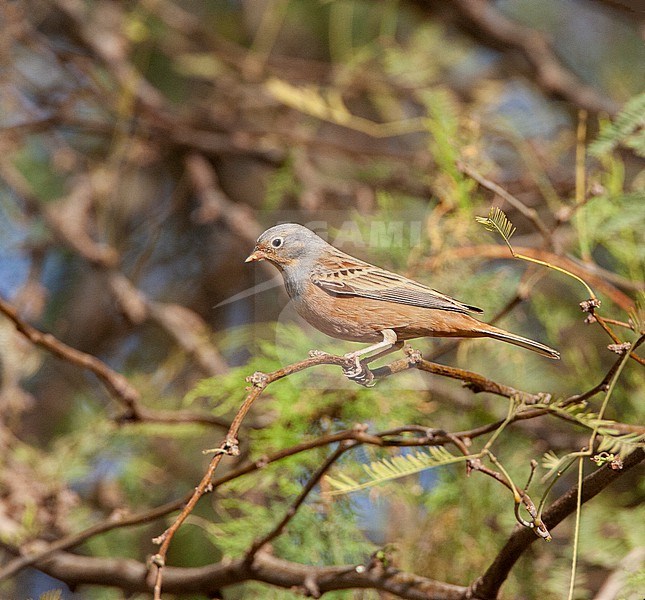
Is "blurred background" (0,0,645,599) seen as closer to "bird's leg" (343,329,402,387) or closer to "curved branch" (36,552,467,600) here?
"curved branch" (36,552,467,600)

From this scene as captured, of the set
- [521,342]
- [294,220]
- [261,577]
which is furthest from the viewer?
[261,577]

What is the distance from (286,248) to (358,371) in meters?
0.10

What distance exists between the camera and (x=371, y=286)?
54cm

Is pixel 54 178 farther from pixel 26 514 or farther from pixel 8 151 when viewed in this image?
pixel 26 514

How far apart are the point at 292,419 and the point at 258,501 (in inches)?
7.9

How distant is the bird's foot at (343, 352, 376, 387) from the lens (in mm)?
499

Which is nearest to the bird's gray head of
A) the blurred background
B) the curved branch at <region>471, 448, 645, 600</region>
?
the blurred background

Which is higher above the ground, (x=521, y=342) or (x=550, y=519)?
(x=521, y=342)

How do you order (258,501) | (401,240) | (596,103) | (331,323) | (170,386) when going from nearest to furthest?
(331,323) < (401,240) < (258,501) < (596,103) < (170,386)

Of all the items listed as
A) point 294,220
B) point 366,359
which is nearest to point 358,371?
point 366,359

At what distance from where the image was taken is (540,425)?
108 cm

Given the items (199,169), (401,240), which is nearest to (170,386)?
(199,169)

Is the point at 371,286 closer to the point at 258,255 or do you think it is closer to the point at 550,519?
the point at 258,255

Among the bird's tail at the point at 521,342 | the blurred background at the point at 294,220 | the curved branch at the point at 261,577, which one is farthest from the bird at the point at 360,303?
the curved branch at the point at 261,577
